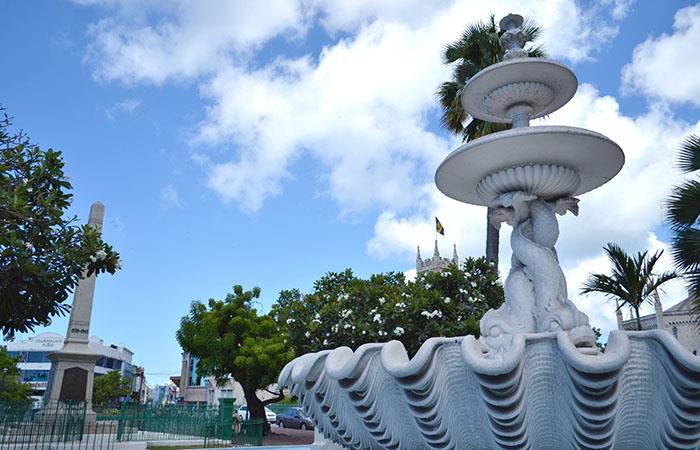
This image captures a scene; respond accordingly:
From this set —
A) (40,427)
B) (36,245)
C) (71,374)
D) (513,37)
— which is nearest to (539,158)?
(513,37)

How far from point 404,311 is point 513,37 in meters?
8.94

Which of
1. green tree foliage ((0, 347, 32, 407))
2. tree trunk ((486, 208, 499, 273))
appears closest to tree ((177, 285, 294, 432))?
tree trunk ((486, 208, 499, 273))

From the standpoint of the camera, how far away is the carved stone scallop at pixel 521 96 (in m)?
5.59

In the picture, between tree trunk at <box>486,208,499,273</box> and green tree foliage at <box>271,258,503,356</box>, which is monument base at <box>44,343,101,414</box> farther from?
tree trunk at <box>486,208,499,273</box>

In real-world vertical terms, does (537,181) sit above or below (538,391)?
above

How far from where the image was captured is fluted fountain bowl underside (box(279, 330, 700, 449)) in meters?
2.77

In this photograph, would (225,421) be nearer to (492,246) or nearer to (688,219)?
(492,246)

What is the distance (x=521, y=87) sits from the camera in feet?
18.3

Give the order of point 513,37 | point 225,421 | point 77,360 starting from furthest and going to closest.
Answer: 1. point 77,360
2. point 225,421
3. point 513,37

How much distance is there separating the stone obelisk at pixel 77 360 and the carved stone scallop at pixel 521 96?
15.4 meters

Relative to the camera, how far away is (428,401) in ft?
10.3

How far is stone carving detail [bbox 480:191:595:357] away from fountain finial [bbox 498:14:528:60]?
181cm

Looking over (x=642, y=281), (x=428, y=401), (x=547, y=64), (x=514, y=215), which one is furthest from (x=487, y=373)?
(x=642, y=281)

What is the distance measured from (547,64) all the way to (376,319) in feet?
31.7
